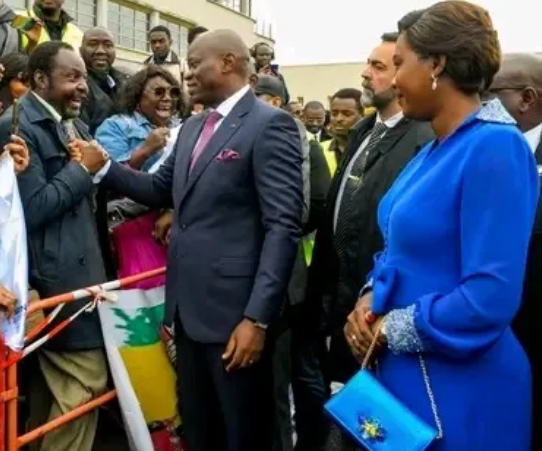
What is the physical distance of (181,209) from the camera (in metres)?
3.16

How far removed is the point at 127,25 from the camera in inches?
1257

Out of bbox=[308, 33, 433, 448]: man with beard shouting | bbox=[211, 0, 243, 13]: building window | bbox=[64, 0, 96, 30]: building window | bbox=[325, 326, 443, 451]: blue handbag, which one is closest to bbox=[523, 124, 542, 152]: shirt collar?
bbox=[308, 33, 433, 448]: man with beard shouting

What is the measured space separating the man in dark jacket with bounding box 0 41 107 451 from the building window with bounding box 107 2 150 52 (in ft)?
92.9

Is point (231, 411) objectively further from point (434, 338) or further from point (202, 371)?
point (434, 338)

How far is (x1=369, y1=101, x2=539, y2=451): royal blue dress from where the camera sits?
188cm

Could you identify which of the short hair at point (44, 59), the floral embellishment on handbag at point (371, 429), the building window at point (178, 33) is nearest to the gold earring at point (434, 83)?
the floral embellishment on handbag at point (371, 429)

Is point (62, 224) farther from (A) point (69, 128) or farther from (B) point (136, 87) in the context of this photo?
(B) point (136, 87)

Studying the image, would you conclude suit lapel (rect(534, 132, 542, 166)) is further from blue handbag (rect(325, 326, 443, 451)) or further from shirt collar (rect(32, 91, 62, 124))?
shirt collar (rect(32, 91, 62, 124))

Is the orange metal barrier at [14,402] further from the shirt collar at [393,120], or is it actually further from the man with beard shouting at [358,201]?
the shirt collar at [393,120]

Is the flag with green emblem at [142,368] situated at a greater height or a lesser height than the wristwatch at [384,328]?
lesser

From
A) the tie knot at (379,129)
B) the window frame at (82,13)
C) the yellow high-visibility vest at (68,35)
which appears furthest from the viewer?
the window frame at (82,13)

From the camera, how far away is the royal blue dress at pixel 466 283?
6.15 feet

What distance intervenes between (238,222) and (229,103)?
1.80 feet

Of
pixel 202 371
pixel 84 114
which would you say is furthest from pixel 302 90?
pixel 202 371
